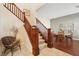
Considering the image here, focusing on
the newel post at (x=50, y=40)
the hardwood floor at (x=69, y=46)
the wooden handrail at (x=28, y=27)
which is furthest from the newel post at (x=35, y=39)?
the hardwood floor at (x=69, y=46)

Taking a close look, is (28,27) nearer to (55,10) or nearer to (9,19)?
(9,19)

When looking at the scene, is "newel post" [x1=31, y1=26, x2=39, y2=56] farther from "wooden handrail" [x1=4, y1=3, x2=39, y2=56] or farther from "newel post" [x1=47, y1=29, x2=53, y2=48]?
"newel post" [x1=47, y1=29, x2=53, y2=48]

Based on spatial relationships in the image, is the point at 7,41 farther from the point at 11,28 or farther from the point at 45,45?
the point at 45,45

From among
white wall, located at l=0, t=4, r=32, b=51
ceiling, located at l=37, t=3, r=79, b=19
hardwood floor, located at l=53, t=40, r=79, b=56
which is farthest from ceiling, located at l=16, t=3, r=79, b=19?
hardwood floor, located at l=53, t=40, r=79, b=56

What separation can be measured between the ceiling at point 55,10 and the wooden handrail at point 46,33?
0.50ft

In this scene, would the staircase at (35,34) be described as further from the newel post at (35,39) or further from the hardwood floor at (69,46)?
the hardwood floor at (69,46)

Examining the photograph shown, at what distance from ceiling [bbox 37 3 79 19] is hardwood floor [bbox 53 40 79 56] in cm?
44

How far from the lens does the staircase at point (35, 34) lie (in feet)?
5.91

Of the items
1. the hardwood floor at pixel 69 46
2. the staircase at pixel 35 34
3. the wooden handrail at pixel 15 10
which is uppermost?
the wooden handrail at pixel 15 10

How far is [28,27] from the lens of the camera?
1805mm

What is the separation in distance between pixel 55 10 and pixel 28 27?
1.73ft

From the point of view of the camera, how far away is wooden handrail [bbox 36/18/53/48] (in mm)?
1823

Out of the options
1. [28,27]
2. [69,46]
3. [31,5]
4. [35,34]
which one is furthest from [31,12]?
[69,46]

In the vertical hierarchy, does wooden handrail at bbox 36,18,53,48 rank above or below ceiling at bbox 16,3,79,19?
below
